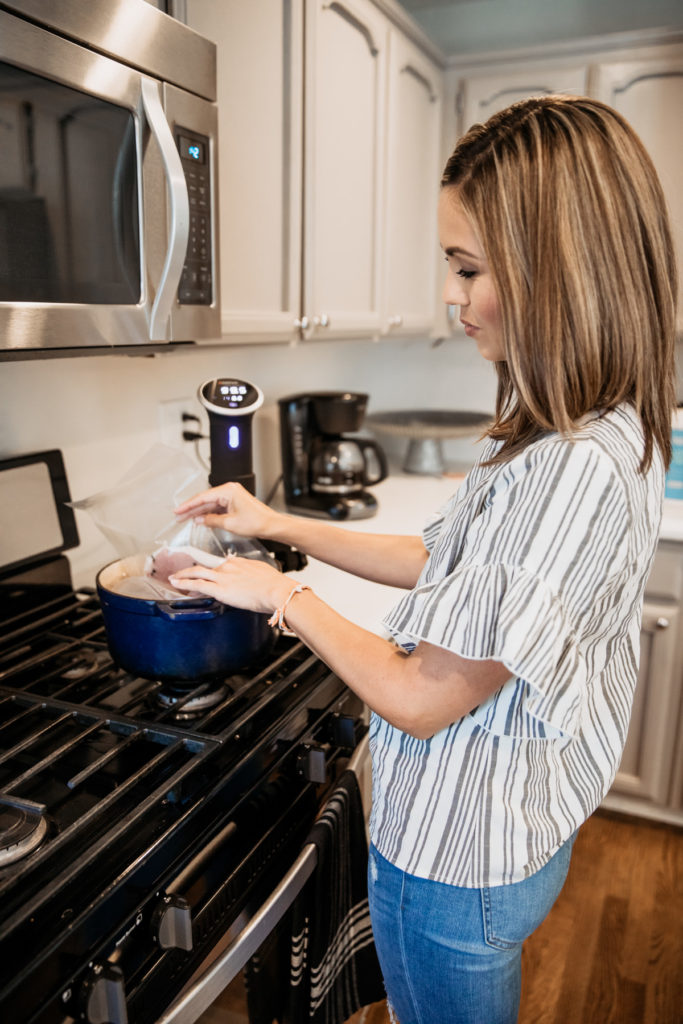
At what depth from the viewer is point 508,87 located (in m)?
2.20

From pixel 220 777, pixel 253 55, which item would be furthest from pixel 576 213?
pixel 253 55

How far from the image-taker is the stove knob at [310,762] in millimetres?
1034

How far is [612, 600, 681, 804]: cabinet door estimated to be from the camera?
2.04 meters

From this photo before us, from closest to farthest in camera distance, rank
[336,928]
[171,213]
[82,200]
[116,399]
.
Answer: [82,200] → [171,213] → [336,928] → [116,399]

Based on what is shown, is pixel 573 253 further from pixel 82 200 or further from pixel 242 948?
pixel 242 948

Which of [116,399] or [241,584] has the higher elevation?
[116,399]

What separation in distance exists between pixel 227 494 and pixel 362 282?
0.95 metres

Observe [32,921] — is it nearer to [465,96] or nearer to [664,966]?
[664,966]

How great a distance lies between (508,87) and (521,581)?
2.00 metres

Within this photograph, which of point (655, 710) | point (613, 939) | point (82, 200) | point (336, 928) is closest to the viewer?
point (82, 200)

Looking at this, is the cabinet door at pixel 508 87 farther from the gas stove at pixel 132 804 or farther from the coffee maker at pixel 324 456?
the gas stove at pixel 132 804

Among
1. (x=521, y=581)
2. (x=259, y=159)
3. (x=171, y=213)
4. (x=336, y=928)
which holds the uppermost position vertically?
(x=259, y=159)

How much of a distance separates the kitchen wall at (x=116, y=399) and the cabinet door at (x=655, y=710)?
1088 mm

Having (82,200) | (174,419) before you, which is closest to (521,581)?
(82,200)
